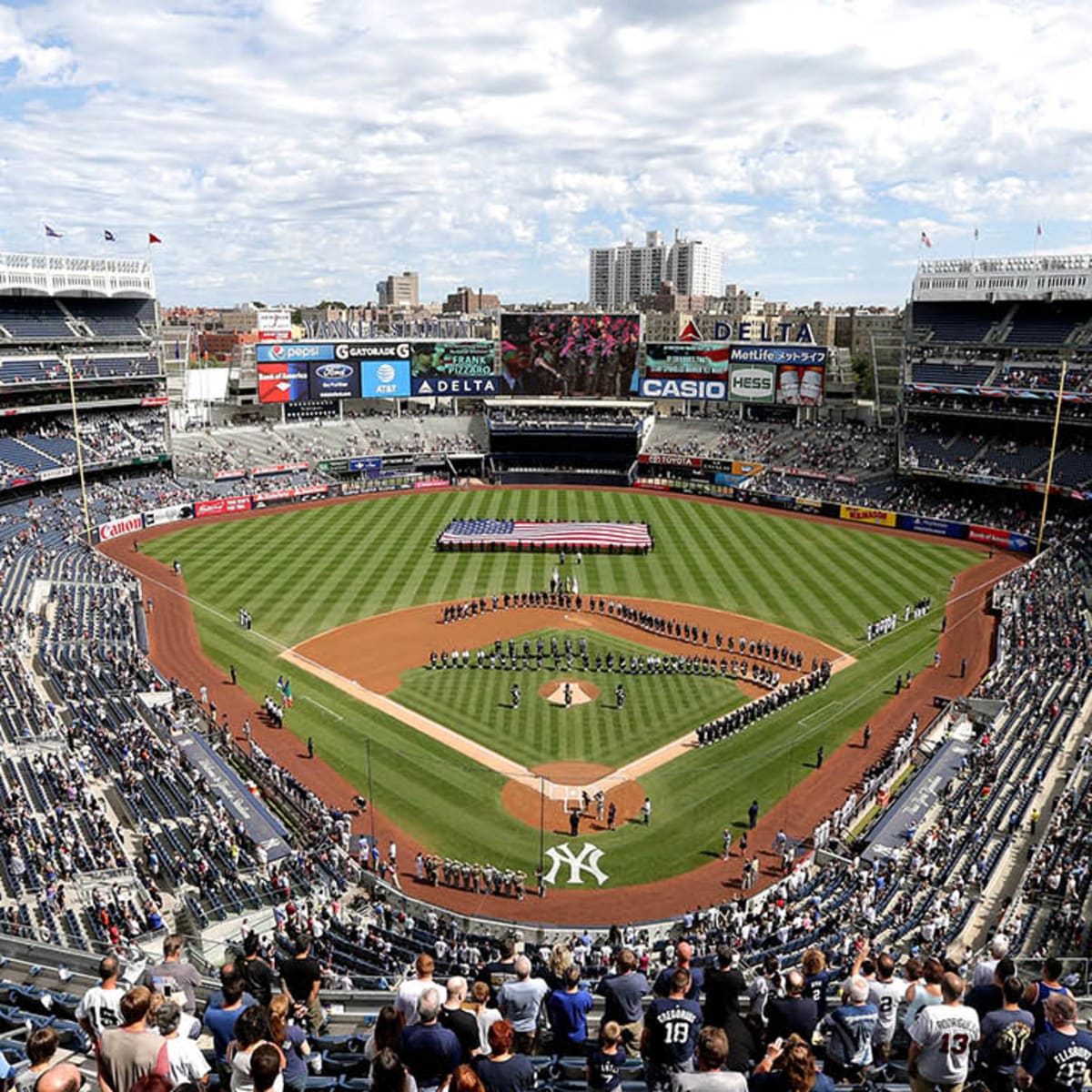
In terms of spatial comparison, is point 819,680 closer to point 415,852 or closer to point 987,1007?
point 415,852

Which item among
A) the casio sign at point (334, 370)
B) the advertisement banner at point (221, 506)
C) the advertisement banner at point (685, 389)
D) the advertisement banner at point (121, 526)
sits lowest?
the advertisement banner at point (121, 526)

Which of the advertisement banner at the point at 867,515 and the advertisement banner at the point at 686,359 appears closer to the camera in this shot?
the advertisement banner at the point at 867,515

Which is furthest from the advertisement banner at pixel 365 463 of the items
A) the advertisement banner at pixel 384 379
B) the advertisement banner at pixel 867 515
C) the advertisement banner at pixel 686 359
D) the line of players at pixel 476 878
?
the line of players at pixel 476 878

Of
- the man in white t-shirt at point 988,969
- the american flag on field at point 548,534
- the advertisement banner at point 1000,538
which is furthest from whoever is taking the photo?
the advertisement banner at point 1000,538

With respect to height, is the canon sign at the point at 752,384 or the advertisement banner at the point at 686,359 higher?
the advertisement banner at the point at 686,359

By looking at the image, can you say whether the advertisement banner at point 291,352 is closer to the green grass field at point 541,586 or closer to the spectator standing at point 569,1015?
the green grass field at point 541,586

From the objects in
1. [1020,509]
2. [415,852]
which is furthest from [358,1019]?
[1020,509]

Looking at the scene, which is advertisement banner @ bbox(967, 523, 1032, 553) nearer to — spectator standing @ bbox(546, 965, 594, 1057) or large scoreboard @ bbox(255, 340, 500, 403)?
large scoreboard @ bbox(255, 340, 500, 403)
